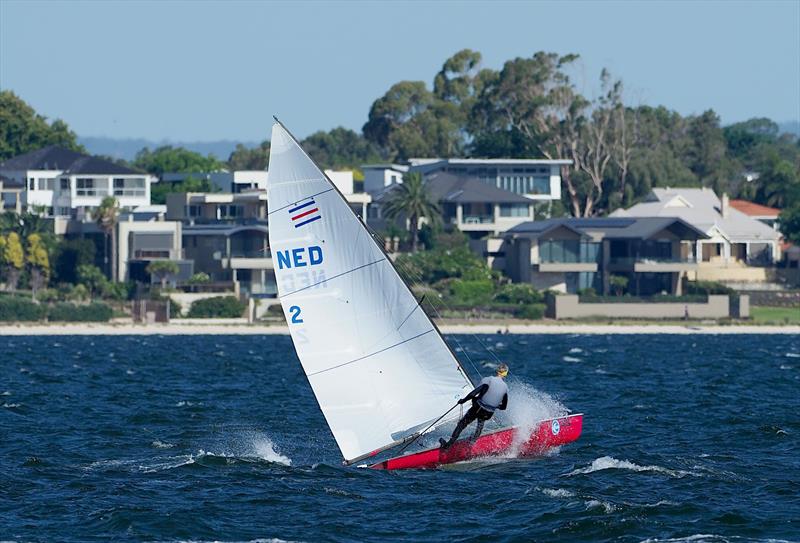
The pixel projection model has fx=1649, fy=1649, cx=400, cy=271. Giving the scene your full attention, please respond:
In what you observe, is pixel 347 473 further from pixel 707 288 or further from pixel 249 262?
→ pixel 707 288

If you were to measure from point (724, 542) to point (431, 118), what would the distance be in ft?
422

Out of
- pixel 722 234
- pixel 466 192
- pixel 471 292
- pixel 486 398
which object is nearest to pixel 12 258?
pixel 471 292

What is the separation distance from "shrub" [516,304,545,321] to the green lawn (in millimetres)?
12584

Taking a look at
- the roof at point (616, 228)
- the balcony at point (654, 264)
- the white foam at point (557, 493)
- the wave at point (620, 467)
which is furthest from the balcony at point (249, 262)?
the white foam at point (557, 493)

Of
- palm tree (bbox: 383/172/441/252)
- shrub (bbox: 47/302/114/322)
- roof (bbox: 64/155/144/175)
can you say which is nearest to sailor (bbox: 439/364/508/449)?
shrub (bbox: 47/302/114/322)

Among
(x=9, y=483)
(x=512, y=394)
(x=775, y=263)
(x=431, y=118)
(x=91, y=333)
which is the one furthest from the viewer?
(x=431, y=118)

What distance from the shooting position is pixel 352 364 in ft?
90.5

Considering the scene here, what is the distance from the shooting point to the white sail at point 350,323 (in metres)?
27.1

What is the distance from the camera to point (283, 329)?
89375 mm

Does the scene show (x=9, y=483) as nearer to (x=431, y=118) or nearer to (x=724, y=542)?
(x=724, y=542)

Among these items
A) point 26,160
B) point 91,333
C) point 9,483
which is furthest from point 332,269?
point 26,160

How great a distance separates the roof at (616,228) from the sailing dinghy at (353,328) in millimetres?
71166

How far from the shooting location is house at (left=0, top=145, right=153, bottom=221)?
112 meters

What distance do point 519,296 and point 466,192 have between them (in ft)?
51.9
